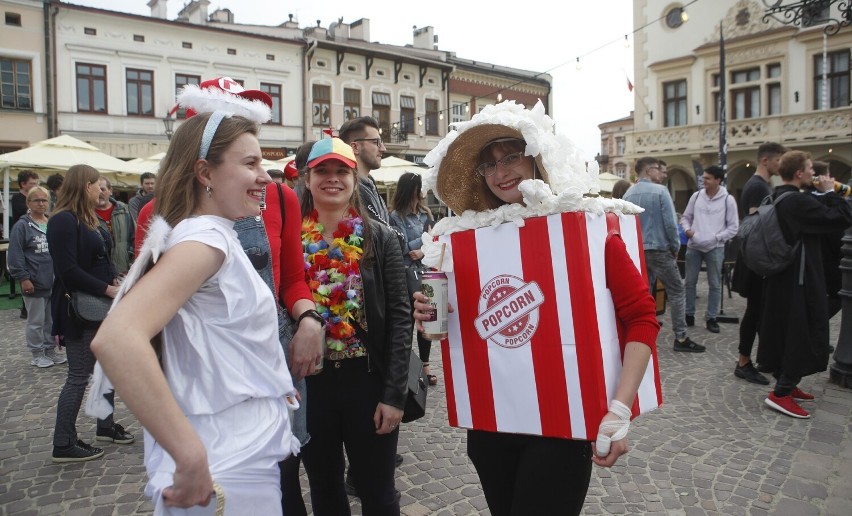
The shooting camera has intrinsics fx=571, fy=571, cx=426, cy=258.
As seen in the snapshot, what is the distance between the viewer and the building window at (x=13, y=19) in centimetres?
1936

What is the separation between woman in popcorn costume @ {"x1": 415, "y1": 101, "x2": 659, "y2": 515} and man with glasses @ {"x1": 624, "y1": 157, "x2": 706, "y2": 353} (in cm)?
488

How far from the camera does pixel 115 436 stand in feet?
13.8

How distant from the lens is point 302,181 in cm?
286

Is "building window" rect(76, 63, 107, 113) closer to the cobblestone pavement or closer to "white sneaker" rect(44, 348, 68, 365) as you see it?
"white sneaker" rect(44, 348, 68, 365)

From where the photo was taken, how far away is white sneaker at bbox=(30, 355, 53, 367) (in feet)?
20.6

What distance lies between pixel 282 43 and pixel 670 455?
25074 millimetres

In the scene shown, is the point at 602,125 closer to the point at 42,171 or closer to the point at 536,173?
the point at 42,171

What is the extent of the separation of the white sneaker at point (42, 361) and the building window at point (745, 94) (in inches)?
998

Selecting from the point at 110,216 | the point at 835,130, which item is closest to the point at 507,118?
the point at 110,216

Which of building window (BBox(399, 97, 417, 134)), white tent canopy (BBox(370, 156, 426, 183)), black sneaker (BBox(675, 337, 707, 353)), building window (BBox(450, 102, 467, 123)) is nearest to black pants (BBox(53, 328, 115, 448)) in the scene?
black sneaker (BBox(675, 337, 707, 353))

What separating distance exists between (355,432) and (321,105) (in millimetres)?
25854

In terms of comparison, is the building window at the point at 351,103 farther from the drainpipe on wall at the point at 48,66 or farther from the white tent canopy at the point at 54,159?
the white tent canopy at the point at 54,159

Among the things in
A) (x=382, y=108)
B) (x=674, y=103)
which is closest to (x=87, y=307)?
(x=382, y=108)

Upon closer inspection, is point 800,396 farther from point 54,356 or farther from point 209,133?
point 54,356
